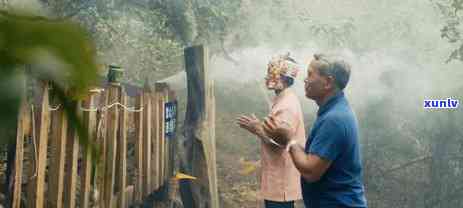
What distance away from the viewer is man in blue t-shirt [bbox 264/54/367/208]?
8.57ft

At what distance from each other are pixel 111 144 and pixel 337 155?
182cm

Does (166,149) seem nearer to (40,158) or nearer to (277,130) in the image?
(40,158)

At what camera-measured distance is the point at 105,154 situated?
349 centimetres

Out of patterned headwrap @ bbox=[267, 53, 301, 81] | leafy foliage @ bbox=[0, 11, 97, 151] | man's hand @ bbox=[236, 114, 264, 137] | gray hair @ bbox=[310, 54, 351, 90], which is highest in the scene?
patterned headwrap @ bbox=[267, 53, 301, 81]

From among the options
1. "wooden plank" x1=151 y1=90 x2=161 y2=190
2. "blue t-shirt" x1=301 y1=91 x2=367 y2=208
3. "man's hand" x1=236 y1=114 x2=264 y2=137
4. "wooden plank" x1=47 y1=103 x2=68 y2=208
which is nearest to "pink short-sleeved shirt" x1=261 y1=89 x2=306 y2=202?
"man's hand" x1=236 y1=114 x2=264 y2=137

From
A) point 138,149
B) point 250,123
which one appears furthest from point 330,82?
point 138,149

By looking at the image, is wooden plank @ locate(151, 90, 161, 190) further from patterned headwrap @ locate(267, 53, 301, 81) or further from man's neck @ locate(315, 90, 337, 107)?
man's neck @ locate(315, 90, 337, 107)

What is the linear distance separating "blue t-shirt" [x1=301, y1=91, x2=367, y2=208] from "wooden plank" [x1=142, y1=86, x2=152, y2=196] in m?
2.22

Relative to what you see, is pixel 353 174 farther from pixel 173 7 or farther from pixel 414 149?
pixel 414 149

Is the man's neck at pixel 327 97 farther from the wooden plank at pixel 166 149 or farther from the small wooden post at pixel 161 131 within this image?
the wooden plank at pixel 166 149

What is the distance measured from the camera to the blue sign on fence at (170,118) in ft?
17.8

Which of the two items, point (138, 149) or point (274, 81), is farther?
point (138, 149)

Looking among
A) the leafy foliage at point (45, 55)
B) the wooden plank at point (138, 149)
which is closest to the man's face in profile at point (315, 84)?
the wooden plank at point (138, 149)

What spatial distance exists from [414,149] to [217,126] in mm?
2851
